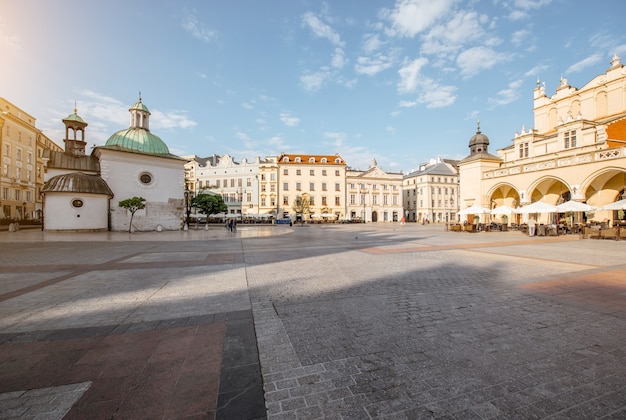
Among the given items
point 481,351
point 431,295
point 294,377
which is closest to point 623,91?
point 431,295

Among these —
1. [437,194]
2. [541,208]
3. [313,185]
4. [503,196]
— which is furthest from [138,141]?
[437,194]

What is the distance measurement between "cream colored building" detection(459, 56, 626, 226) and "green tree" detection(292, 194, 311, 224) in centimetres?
3158

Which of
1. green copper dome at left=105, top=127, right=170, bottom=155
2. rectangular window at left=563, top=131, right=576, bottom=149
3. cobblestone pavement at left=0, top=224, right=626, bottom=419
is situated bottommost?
cobblestone pavement at left=0, top=224, right=626, bottom=419

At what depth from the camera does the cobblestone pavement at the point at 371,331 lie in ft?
8.05

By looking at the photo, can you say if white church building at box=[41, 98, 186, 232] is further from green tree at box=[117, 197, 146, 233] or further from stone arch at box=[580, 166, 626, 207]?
stone arch at box=[580, 166, 626, 207]

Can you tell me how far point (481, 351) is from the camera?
3.36 meters

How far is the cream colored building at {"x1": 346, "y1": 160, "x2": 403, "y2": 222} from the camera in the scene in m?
67.2

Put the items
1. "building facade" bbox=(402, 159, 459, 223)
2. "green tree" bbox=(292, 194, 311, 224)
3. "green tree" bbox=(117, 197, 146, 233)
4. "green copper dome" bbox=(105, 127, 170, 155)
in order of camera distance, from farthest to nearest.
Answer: "building facade" bbox=(402, 159, 459, 223) < "green tree" bbox=(292, 194, 311, 224) < "green copper dome" bbox=(105, 127, 170, 155) < "green tree" bbox=(117, 197, 146, 233)

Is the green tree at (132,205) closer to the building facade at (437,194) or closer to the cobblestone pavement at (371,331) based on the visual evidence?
the cobblestone pavement at (371,331)

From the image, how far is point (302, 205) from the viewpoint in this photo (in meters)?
59.4

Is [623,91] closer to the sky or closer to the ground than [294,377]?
closer to the sky

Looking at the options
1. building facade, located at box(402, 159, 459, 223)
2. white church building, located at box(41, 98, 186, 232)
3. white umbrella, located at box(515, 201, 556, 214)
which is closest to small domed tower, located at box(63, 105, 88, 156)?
white church building, located at box(41, 98, 186, 232)

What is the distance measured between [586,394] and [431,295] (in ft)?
10.8

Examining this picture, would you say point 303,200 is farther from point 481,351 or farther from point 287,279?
point 481,351
